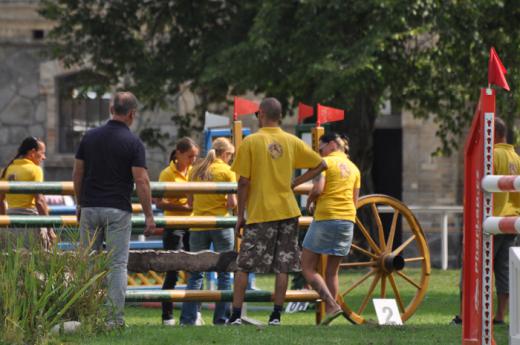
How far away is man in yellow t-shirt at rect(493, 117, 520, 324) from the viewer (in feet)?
42.8

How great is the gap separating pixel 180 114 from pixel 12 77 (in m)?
3.48

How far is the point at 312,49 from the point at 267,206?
11.0 meters

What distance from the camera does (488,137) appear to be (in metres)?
9.20

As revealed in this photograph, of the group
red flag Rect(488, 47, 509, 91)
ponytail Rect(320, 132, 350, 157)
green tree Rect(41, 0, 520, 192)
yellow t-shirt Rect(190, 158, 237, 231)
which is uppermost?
green tree Rect(41, 0, 520, 192)

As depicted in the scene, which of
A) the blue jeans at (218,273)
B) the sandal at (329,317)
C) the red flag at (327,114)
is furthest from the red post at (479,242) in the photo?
the red flag at (327,114)

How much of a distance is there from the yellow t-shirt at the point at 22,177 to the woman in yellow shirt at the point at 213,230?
2107 millimetres

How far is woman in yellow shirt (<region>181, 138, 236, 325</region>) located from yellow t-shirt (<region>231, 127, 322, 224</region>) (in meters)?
1.74

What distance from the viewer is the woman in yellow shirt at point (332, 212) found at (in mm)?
13133

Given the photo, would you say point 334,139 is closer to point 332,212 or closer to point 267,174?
point 332,212

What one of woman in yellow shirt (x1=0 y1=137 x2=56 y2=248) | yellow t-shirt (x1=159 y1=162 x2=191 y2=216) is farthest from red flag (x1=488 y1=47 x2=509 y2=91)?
woman in yellow shirt (x1=0 y1=137 x2=56 y2=248)

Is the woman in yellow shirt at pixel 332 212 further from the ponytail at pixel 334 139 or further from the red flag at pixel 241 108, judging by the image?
the red flag at pixel 241 108

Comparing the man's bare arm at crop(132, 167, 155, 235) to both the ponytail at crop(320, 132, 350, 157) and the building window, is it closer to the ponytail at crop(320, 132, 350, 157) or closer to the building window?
the ponytail at crop(320, 132, 350, 157)

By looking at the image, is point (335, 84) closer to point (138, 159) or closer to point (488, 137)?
point (138, 159)

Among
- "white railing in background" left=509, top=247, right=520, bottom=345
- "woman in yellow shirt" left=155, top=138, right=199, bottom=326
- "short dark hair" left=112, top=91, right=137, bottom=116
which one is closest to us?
"white railing in background" left=509, top=247, right=520, bottom=345
